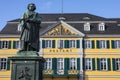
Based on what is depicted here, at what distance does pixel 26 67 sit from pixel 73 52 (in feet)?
84.2

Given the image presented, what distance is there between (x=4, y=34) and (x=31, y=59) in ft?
87.5

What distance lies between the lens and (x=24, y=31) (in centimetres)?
1151

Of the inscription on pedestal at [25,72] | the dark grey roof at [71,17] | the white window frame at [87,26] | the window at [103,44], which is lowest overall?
the inscription on pedestal at [25,72]

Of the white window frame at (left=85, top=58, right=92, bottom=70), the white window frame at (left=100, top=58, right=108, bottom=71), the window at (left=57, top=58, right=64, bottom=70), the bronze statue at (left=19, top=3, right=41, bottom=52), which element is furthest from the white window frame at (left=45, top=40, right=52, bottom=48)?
the bronze statue at (left=19, top=3, right=41, bottom=52)

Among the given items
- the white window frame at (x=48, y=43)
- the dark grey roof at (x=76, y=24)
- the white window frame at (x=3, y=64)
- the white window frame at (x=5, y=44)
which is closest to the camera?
the white window frame at (x=3, y=64)

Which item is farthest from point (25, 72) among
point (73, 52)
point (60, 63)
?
point (73, 52)

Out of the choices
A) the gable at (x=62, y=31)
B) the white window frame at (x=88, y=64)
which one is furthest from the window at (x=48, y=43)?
the white window frame at (x=88, y=64)

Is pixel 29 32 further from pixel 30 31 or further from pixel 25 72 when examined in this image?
pixel 25 72

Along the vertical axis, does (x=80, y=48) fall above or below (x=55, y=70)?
above

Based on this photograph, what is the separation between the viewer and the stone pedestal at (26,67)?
11.0m

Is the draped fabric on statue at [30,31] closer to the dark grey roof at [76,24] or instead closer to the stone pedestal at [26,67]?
the stone pedestal at [26,67]

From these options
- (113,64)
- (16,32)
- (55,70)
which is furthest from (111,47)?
(16,32)

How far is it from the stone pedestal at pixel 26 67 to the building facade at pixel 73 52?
24.7 m

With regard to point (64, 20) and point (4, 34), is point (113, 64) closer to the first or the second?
point (64, 20)
